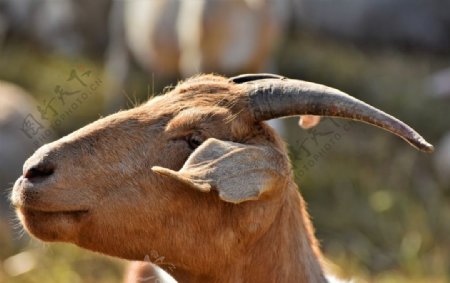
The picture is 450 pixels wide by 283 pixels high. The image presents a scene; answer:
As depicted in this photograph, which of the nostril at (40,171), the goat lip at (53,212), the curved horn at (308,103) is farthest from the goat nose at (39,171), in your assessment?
the curved horn at (308,103)

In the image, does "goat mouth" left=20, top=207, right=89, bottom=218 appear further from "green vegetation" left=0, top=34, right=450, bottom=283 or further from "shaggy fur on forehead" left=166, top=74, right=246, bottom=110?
"green vegetation" left=0, top=34, right=450, bottom=283

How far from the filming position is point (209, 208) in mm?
3854

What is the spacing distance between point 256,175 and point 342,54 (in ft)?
30.9

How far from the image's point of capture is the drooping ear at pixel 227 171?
3557 millimetres

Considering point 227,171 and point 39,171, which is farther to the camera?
point 39,171

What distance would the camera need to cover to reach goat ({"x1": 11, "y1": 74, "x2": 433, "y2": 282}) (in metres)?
3.71

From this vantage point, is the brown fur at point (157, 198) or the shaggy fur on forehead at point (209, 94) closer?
the brown fur at point (157, 198)

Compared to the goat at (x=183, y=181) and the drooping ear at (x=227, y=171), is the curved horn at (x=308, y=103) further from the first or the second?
the drooping ear at (x=227, y=171)

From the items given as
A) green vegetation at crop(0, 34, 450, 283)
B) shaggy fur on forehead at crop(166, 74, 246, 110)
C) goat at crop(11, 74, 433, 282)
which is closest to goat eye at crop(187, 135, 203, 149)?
goat at crop(11, 74, 433, 282)

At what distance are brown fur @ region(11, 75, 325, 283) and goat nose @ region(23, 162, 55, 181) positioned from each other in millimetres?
17

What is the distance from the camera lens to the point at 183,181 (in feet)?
11.8

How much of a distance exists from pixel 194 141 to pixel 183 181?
0.33 metres

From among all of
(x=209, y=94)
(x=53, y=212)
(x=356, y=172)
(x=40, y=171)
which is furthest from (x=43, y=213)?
(x=356, y=172)

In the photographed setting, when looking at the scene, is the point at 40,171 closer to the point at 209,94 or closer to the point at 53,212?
the point at 53,212
